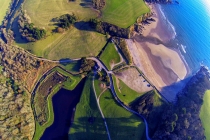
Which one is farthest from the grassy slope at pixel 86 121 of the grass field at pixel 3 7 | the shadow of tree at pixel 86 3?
the grass field at pixel 3 7

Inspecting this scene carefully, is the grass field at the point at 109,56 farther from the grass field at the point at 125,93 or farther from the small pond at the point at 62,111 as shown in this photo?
the small pond at the point at 62,111

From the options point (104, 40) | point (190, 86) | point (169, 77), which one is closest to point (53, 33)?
point (104, 40)

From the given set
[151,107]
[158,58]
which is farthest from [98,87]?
[158,58]

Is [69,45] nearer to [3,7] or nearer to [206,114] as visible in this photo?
[3,7]

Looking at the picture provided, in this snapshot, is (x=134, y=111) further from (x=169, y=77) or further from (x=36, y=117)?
(x=36, y=117)

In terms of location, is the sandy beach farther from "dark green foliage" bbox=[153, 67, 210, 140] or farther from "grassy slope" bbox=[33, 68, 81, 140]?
"grassy slope" bbox=[33, 68, 81, 140]
